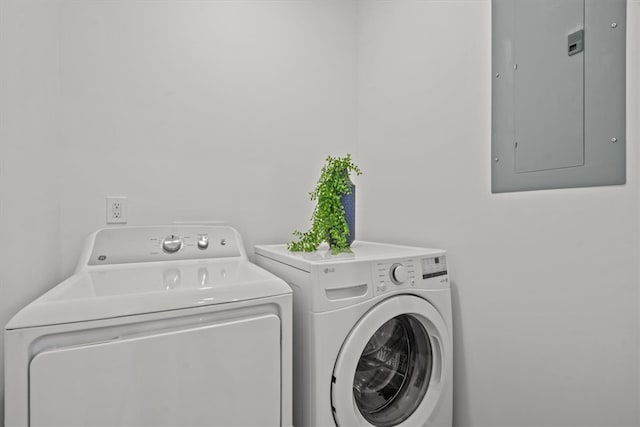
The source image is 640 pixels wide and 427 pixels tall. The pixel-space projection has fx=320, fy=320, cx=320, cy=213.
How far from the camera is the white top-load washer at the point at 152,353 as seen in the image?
69 cm

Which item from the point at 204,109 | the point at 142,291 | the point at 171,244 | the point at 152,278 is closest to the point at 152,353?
the point at 142,291

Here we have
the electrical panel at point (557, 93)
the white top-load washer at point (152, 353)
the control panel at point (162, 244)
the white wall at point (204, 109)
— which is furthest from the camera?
the white wall at point (204, 109)

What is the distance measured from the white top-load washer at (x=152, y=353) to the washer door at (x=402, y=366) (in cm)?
40

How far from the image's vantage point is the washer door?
1.21m

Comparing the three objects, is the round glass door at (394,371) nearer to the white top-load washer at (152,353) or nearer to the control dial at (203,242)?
the white top-load washer at (152,353)

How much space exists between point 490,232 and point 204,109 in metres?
1.44

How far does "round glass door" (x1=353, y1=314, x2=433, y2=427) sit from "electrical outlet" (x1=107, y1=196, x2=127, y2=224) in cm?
119

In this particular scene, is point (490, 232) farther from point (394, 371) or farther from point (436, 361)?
point (394, 371)

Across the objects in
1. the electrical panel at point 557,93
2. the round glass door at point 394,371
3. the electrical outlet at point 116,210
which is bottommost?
the round glass door at point 394,371

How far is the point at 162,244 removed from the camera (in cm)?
135

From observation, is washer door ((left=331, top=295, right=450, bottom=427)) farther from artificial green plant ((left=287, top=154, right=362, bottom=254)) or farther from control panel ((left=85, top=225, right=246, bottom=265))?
control panel ((left=85, top=225, right=246, bottom=265))

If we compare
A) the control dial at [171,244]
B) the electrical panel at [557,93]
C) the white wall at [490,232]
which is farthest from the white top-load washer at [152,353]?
the electrical panel at [557,93]

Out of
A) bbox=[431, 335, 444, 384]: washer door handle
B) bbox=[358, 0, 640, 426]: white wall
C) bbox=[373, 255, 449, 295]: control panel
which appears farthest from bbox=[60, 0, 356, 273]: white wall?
bbox=[431, 335, 444, 384]: washer door handle

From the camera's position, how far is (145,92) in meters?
1.48
